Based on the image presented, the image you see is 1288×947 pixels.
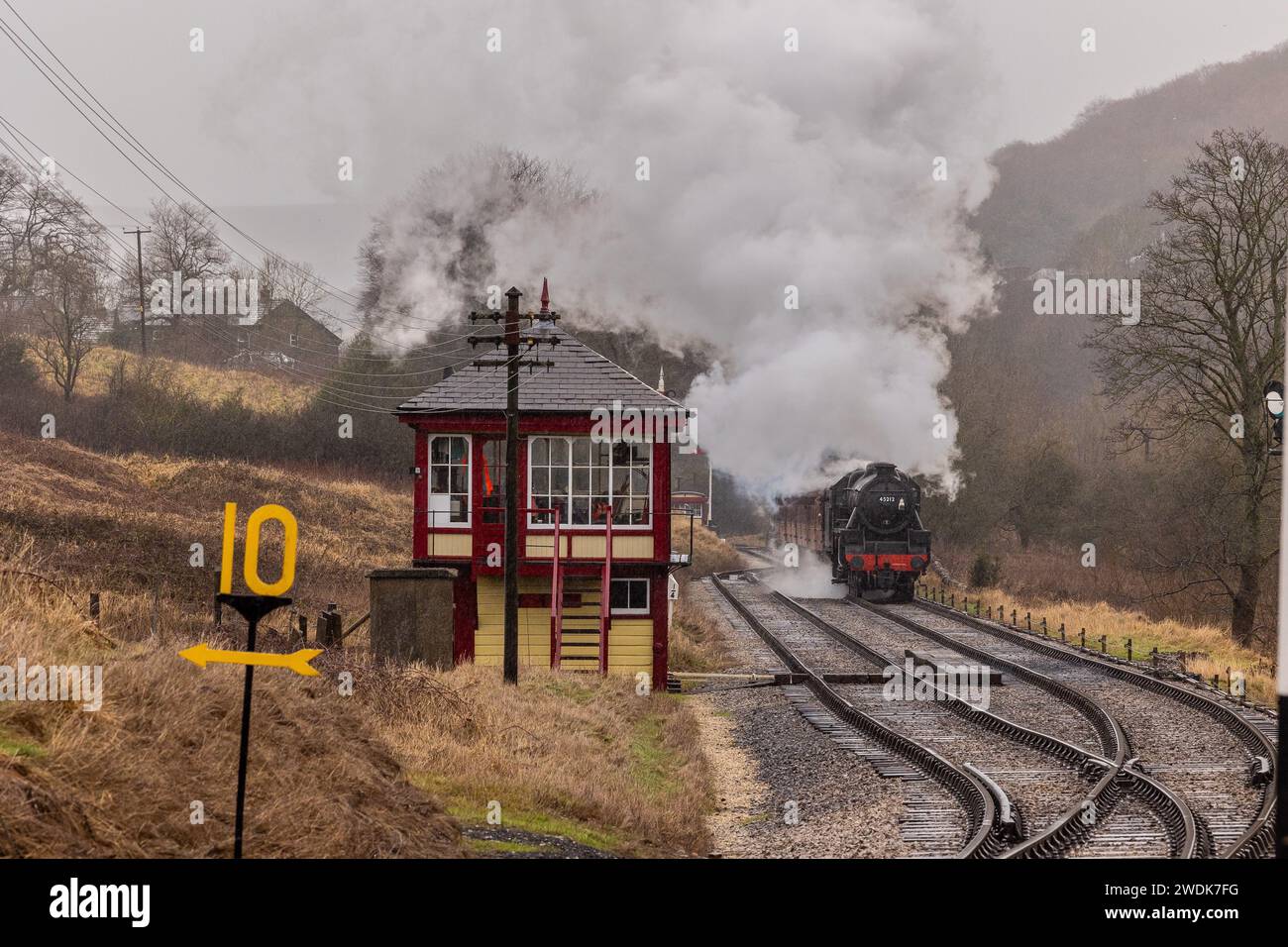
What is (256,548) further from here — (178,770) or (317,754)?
(317,754)

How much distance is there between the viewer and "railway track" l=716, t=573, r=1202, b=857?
984cm

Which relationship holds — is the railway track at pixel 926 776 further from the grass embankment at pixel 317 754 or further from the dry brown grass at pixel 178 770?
the dry brown grass at pixel 178 770

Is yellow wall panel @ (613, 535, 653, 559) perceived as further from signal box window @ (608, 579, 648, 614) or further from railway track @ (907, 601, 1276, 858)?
railway track @ (907, 601, 1276, 858)

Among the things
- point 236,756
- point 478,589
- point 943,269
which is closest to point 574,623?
point 478,589

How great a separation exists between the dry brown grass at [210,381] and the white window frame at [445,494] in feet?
81.6

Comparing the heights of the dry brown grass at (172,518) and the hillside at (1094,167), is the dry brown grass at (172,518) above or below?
below

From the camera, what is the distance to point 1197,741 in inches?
563

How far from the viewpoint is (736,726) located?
16469 millimetres

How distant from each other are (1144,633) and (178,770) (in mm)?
23239

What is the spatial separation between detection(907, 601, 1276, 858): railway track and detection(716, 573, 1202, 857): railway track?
1.02ft

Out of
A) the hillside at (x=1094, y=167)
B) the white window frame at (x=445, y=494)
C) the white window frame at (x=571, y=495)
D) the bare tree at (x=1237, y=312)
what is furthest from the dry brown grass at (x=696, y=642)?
the hillside at (x=1094, y=167)

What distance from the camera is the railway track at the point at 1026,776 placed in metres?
9.84

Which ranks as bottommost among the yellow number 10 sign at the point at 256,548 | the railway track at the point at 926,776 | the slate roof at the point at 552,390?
the railway track at the point at 926,776
